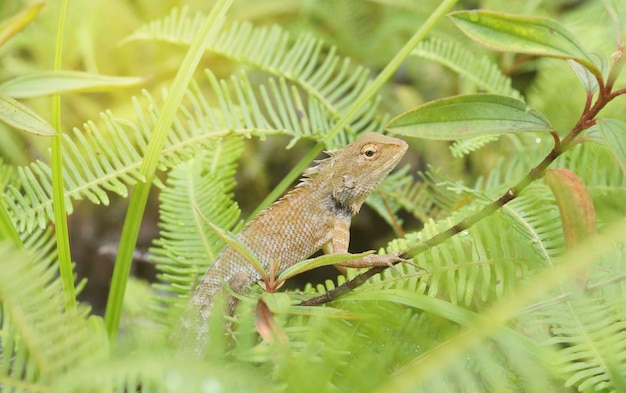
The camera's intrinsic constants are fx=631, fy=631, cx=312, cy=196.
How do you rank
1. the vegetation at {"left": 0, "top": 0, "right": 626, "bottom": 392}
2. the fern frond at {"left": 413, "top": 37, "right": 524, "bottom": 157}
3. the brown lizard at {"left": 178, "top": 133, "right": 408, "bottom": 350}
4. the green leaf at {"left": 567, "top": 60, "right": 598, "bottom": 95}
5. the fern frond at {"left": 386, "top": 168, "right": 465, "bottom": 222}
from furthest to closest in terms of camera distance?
the fern frond at {"left": 413, "top": 37, "right": 524, "bottom": 157} → the fern frond at {"left": 386, "top": 168, "right": 465, "bottom": 222} → the brown lizard at {"left": 178, "top": 133, "right": 408, "bottom": 350} → the green leaf at {"left": 567, "top": 60, "right": 598, "bottom": 95} → the vegetation at {"left": 0, "top": 0, "right": 626, "bottom": 392}

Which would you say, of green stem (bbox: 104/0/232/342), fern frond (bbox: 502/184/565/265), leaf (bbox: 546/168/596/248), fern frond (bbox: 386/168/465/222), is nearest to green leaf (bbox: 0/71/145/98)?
green stem (bbox: 104/0/232/342)

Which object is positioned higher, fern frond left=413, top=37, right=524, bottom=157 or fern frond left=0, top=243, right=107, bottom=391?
fern frond left=413, top=37, right=524, bottom=157

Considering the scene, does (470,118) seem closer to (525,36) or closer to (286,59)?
(525,36)

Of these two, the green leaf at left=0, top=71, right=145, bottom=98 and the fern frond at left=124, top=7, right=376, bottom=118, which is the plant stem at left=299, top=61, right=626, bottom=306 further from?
the fern frond at left=124, top=7, right=376, bottom=118

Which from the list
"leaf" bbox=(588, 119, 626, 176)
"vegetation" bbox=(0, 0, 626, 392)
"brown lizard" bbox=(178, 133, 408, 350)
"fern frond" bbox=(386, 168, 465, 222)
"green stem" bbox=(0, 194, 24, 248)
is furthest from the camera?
"fern frond" bbox=(386, 168, 465, 222)

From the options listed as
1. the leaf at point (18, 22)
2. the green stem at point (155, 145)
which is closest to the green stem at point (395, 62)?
the green stem at point (155, 145)

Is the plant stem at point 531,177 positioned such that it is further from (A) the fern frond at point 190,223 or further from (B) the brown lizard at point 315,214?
(A) the fern frond at point 190,223

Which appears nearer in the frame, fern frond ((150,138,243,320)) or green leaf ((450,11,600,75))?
green leaf ((450,11,600,75))
